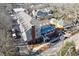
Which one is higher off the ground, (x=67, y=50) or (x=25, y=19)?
(x=25, y=19)

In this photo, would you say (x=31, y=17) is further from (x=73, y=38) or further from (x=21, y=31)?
(x=73, y=38)

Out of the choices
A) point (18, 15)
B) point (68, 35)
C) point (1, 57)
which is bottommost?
point (1, 57)

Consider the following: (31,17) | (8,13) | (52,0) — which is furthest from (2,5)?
(52,0)

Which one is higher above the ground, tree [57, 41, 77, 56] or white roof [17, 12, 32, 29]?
white roof [17, 12, 32, 29]

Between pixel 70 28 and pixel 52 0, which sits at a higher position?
pixel 52 0

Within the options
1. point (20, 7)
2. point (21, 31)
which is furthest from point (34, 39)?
point (20, 7)

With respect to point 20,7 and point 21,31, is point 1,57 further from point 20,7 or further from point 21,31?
point 20,7

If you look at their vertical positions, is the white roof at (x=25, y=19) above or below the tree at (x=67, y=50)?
above

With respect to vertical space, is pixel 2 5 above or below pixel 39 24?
above

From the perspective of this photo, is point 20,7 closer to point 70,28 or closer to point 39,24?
point 39,24
